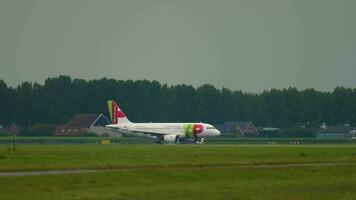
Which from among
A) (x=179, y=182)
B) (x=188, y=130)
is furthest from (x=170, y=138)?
(x=179, y=182)

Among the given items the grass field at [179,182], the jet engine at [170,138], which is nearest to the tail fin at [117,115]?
the jet engine at [170,138]

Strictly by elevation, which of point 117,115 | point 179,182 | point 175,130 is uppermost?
point 117,115

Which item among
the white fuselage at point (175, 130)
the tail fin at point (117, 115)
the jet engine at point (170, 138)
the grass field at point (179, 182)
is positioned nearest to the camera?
the grass field at point (179, 182)

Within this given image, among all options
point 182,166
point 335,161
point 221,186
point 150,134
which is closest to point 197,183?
point 221,186

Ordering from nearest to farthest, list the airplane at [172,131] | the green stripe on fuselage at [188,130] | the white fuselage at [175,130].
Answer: the green stripe on fuselage at [188,130] < the airplane at [172,131] < the white fuselage at [175,130]

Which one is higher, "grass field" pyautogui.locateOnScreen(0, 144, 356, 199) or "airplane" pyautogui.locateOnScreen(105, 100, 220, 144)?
"airplane" pyautogui.locateOnScreen(105, 100, 220, 144)

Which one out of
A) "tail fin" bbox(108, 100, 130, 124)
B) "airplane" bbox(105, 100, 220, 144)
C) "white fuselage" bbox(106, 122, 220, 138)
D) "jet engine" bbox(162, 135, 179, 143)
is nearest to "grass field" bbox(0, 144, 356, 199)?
"jet engine" bbox(162, 135, 179, 143)

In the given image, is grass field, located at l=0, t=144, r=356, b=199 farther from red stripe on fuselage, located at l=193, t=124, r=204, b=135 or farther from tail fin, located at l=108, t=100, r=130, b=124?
tail fin, located at l=108, t=100, r=130, b=124

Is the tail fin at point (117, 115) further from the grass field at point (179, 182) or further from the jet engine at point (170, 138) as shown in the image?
the grass field at point (179, 182)

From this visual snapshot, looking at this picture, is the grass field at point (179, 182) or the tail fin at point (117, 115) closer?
the grass field at point (179, 182)

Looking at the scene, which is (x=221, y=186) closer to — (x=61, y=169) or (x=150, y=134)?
(x=61, y=169)

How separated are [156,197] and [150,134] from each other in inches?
4364

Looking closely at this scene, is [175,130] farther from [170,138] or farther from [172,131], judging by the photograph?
[170,138]

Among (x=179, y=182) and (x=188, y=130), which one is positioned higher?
(x=188, y=130)
